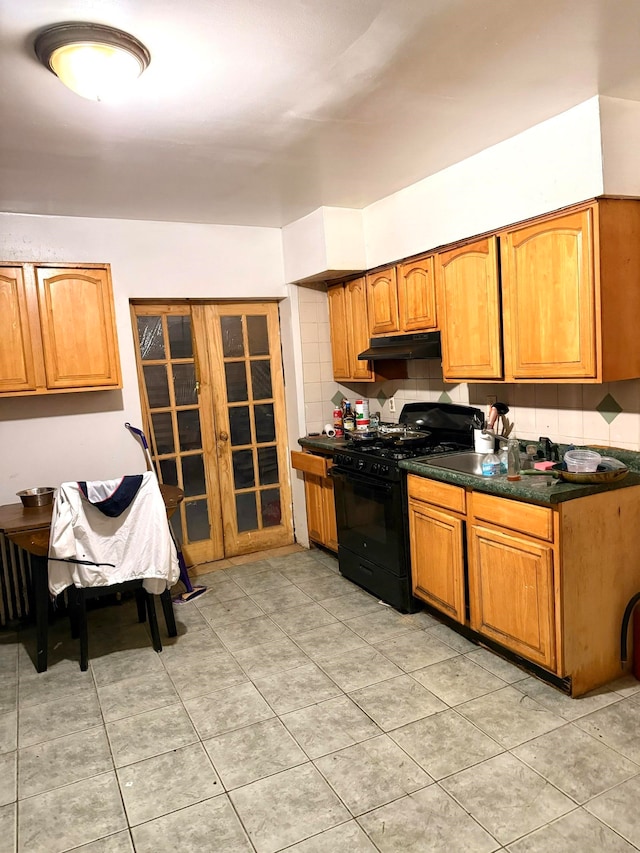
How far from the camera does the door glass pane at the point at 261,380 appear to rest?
465 centimetres

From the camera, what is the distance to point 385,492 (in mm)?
3436

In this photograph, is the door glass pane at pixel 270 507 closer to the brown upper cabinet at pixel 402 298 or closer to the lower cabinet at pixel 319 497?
the lower cabinet at pixel 319 497

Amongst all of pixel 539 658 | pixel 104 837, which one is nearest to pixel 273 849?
pixel 104 837

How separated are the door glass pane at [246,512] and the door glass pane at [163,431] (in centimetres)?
69

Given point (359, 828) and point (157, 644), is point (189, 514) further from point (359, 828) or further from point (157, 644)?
point (359, 828)

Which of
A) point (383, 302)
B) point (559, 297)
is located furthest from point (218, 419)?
point (559, 297)

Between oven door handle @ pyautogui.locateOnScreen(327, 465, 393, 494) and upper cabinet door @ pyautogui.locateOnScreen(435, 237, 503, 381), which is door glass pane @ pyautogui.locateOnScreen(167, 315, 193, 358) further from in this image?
upper cabinet door @ pyautogui.locateOnScreen(435, 237, 503, 381)

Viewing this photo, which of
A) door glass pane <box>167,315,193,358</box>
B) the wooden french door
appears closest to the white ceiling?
door glass pane <box>167,315,193,358</box>

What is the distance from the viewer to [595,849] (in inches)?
69.4

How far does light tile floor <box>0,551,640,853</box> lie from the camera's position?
1.90 m

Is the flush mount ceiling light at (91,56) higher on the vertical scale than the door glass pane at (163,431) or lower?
higher

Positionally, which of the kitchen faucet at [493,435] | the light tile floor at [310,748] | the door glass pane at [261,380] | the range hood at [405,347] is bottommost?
the light tile floor at [310,748]

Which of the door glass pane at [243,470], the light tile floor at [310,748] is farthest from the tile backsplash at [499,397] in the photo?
the light tile floor at [310,748]

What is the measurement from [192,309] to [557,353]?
2.67 metres
